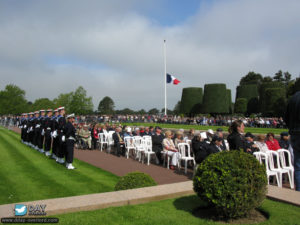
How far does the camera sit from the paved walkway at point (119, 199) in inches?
153

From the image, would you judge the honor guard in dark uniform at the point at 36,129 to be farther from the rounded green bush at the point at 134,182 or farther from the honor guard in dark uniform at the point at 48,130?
the rounded green bush at the point at 134,182

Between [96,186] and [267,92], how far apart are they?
42126 mm

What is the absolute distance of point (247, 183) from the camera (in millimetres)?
3633

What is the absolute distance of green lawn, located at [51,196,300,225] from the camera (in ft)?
12.1

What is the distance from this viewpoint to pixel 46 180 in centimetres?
778

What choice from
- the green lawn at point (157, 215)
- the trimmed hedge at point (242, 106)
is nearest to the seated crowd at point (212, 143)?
the green lawn at point (157, 215)

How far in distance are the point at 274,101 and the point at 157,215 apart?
142 ft

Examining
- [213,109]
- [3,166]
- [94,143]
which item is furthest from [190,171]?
[213,109]

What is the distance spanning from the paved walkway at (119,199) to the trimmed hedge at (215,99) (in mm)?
48254

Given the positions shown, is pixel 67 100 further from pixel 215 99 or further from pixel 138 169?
pixel 138 169

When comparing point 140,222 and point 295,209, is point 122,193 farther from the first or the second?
point 295,209

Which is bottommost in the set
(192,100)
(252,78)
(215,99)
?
(215,99)

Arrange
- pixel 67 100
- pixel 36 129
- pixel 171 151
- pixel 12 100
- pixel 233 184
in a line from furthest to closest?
pixel 67 100, pixel 12 100, pixel 36 129, pixel 171 151, pixel 233 184

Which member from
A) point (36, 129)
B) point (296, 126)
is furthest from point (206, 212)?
point (36, 129)
